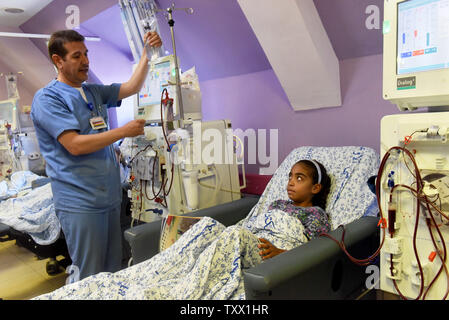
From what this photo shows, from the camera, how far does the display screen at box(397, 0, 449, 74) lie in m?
1.03

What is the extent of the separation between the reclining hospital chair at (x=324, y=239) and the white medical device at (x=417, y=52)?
0.57 m

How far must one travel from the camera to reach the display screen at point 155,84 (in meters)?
2.15

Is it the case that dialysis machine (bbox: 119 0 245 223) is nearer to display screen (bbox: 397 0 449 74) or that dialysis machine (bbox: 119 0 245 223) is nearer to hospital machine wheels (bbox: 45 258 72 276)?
hospital machine wheels (bbox: 45 258 72 276)

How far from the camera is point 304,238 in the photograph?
156cm

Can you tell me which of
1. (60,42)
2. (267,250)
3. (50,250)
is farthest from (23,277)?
(267,250)

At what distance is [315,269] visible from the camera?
1245 millimetres

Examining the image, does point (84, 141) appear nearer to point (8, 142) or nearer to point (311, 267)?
point (311, 267)

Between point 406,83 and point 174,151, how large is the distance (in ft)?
4.11

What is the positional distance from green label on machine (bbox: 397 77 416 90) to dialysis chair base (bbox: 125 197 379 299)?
0.58 metres

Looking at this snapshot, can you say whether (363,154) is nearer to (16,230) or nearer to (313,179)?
(313,179)

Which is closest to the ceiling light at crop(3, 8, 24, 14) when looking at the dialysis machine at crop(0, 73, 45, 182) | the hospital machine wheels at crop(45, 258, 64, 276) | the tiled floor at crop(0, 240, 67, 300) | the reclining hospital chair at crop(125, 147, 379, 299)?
the dialysis machine at crop(0, 73, 45, 182)

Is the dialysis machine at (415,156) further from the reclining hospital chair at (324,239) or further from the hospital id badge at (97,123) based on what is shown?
the hospital id badge at (97,123)

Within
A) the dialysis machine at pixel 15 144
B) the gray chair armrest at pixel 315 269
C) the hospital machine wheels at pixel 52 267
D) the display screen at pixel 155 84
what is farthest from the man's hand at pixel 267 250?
the dialysis machine at pixel 15 144
